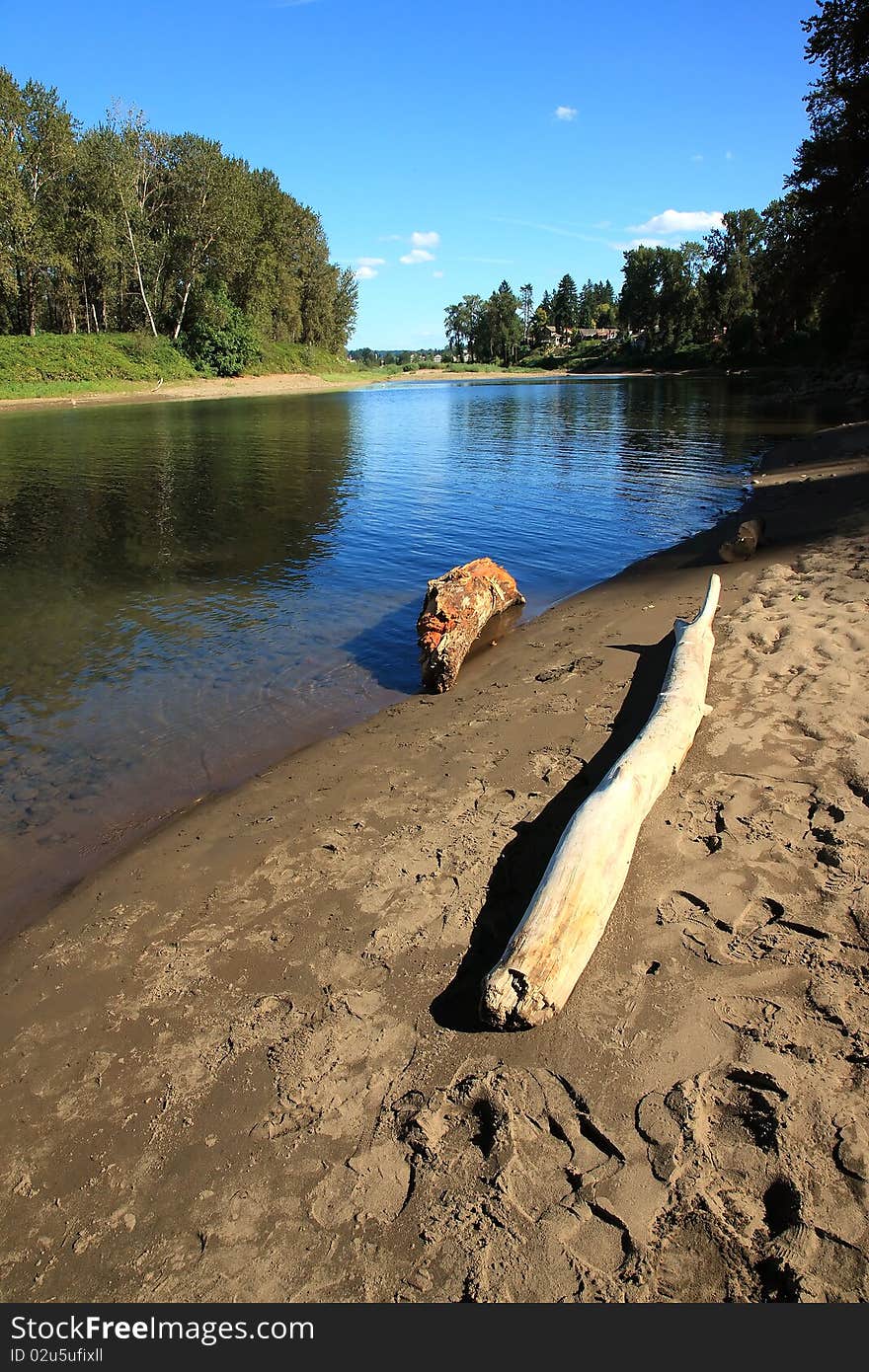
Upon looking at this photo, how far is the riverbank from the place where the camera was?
2.56 meters

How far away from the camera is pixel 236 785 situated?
20.9ft

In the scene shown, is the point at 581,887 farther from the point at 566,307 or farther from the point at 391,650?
the point at 566,307

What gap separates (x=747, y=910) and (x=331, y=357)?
10731 centimetres

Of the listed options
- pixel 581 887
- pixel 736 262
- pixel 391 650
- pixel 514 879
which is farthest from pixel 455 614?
pixel 736 262

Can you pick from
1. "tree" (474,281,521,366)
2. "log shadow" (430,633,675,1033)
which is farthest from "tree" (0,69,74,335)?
"tree" (474,281,521,366)

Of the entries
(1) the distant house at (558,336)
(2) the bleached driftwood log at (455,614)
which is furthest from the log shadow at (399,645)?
(1) the distant house at (558,336)

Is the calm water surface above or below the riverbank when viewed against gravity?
above

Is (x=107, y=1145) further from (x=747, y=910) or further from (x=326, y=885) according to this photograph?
(x=747, y=910)

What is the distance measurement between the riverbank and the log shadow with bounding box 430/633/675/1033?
0.02 metres

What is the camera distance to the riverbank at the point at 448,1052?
256 cm

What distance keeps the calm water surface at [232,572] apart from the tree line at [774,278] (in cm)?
1191

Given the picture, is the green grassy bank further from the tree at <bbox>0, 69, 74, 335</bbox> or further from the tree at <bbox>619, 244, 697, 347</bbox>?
the tree at <bbox>619, 244, 697, 347</bbox>

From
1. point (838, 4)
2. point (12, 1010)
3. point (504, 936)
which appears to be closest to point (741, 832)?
point (504, 936)

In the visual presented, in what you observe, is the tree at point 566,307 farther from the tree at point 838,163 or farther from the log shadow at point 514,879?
the log shadow at point 514,879
